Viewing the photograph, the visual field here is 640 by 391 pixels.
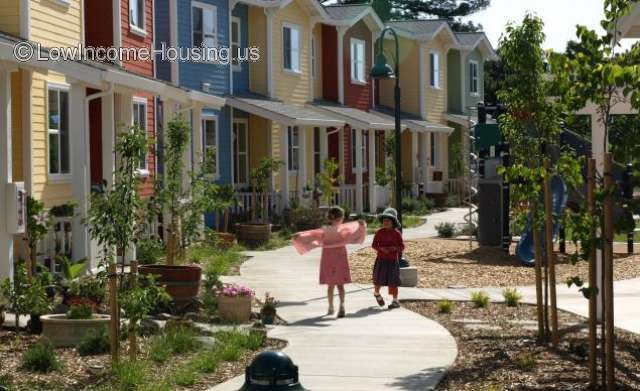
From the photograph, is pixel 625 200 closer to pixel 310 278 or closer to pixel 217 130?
pixel 310 278

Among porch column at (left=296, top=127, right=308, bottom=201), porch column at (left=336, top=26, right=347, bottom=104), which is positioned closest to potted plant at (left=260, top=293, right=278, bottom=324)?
porch column at (left=296, top=127, right=308, bottom=201)

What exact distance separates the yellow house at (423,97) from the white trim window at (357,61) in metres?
3.07

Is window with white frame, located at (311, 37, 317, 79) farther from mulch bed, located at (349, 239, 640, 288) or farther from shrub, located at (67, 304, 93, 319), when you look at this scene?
shrub, located at (67, 304, 93, 319)

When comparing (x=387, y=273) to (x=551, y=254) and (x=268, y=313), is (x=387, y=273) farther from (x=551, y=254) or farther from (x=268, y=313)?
(x=551, y=254)

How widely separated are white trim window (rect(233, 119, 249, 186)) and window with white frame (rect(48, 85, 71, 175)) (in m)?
11.6

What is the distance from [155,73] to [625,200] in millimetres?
18482

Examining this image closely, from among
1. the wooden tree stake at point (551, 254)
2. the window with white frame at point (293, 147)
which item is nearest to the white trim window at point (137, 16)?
the window with white frame at point (293, 147)

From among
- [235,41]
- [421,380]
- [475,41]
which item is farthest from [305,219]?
[475,41]

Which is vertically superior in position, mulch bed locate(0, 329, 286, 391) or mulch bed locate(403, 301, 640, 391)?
mulch bed locate(0, 329, 286, 391)

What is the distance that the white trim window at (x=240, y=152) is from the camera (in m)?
31.2

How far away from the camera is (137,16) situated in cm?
2417

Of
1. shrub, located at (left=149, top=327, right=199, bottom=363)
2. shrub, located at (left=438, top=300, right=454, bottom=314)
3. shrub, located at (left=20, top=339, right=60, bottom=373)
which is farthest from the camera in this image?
shrub, located at (left=438, top=300, right=454, bottom=314)

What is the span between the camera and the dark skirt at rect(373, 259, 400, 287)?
15.5m

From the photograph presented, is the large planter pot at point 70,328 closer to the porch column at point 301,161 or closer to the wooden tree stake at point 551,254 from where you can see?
the wooden tree stake at point 551,254
